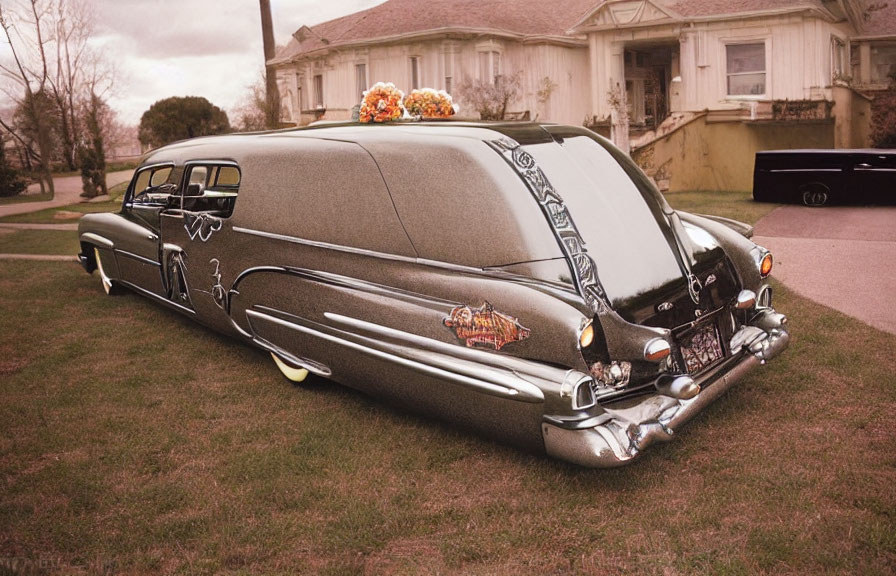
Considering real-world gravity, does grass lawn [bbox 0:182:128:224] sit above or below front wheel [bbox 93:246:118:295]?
above

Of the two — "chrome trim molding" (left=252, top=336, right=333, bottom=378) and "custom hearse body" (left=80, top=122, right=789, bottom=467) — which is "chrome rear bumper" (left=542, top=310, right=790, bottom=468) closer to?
"custom hearse body" (left=80, top=122, right=789, bottom=467)

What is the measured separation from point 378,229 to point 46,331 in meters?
4.26

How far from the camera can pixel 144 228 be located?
22.3 feet

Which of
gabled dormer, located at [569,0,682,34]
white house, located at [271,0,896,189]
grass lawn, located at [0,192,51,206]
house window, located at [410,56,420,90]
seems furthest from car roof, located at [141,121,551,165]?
house window, located at [410,56,420,90]

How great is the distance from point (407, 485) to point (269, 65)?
29242mm

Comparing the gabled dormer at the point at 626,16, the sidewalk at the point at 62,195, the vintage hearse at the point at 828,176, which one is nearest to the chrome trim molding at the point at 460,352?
the vintage hearse at the point at 828,176

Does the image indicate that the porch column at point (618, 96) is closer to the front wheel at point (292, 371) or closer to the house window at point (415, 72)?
the house window at point (415, 72)

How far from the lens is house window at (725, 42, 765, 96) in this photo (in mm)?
20938

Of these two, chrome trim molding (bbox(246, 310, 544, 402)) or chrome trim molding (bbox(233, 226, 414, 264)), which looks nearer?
chrome trim molding (bbox(246, 310, 544, 402))

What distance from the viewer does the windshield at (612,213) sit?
12.9 ft

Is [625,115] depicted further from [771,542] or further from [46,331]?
[771,542]

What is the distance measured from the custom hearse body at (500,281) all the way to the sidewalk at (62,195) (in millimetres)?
16968

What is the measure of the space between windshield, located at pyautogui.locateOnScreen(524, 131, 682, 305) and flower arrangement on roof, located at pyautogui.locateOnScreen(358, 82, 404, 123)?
1.55m

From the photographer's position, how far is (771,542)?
10.6 ft
